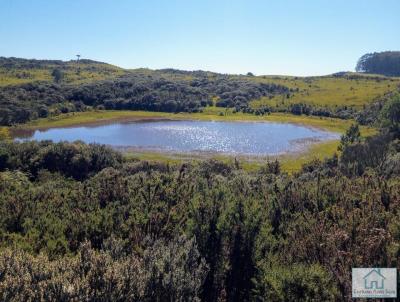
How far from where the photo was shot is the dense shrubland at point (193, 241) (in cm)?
1505

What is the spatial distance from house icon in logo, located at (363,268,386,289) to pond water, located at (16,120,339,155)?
61.4 meters

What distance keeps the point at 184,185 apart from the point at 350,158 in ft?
113

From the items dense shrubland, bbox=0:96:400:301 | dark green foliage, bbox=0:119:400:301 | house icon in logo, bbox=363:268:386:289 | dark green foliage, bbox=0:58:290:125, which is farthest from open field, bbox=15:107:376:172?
house icon in logo, bbox=363:268:386:289

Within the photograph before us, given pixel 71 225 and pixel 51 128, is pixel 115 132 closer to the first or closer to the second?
pixel 51 128

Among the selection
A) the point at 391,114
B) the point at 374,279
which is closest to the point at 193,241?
the point at 374,279

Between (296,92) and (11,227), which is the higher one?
(296,92)

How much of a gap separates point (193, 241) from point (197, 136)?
238 ft

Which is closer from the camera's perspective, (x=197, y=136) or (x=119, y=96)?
(x=197, y=136)

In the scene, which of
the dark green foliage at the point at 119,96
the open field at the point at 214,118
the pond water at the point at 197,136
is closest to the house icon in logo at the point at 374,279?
the open field at the point at 214,118

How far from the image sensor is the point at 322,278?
15.8 metres

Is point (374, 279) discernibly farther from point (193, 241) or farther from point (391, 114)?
point (391, 114)

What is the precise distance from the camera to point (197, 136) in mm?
92250

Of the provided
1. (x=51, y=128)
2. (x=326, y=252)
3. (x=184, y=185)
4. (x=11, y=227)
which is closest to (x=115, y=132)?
(x=51, y=128)

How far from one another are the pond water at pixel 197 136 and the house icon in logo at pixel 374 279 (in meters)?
61.4
